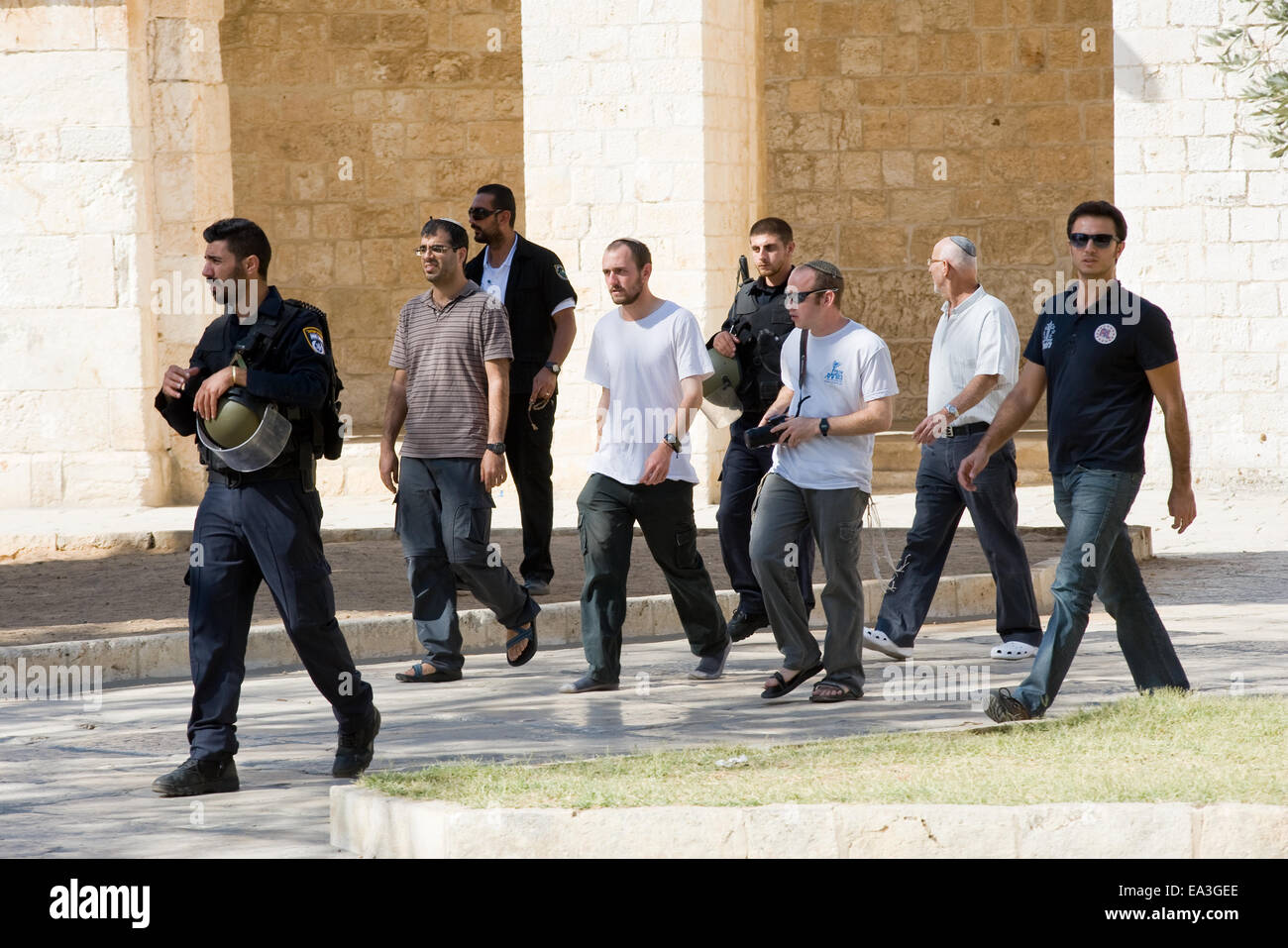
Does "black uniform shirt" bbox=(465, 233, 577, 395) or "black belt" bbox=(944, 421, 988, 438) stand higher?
"black uniform shirt" bbox=(465, 233, 577, 395)

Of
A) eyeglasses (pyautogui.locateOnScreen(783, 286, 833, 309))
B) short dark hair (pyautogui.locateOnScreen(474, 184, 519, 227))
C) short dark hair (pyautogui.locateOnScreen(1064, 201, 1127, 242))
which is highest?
short dark hair (pyautogui.locateOnScreen(474, 184, 519, 227))

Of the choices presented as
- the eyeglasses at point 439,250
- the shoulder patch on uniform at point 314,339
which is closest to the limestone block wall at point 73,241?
the eyeglasses at point 439,250

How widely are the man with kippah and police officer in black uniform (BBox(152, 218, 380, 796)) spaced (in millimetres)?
2885

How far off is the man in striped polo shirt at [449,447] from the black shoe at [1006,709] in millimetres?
2349

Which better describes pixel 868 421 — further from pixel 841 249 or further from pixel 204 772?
pixel 841 249

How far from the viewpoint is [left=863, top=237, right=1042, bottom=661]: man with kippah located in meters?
8.05

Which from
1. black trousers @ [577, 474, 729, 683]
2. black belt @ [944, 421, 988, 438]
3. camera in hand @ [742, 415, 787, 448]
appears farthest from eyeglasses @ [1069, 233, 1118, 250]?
black trousers @ [577, 474, 729, 683]

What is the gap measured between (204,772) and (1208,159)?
32.7 ft

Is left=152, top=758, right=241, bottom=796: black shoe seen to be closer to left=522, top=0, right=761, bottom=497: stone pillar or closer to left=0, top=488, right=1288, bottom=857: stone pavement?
left=0, top=488, right=1288, bottom=857: stone pavement

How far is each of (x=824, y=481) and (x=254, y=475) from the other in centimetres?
231

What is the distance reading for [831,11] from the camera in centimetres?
1764

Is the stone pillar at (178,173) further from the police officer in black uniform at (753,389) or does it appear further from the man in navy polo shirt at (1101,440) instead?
the man in navy polo shirt at (1101,440)

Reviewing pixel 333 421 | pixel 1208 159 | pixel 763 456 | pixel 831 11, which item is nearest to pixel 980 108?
pixel 831 11

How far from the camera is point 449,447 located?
25.6 ft
